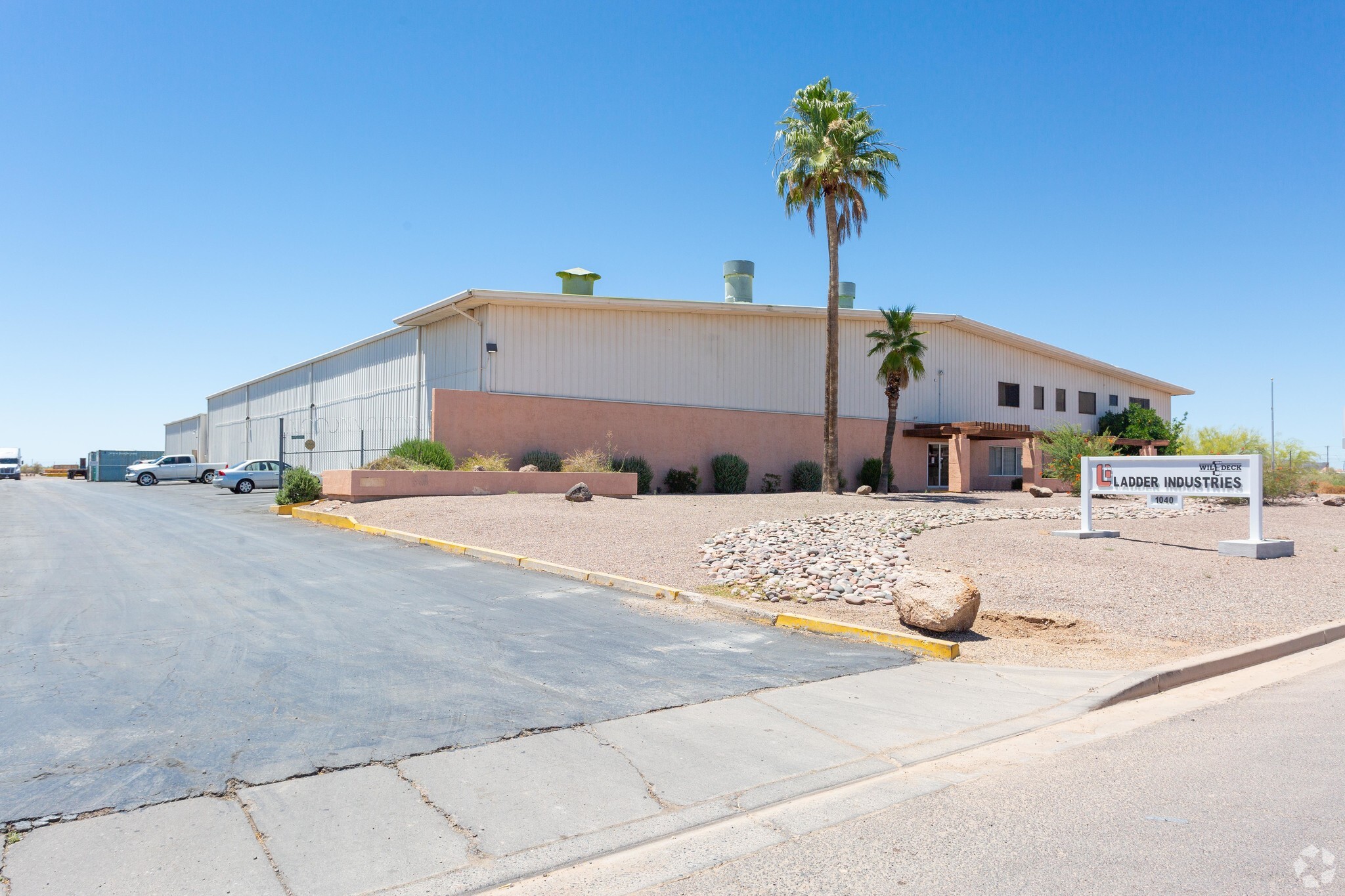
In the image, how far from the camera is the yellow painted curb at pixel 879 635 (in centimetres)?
795

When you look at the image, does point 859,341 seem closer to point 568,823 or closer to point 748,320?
point 748,320

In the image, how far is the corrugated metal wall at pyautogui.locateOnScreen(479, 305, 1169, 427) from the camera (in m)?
26.7

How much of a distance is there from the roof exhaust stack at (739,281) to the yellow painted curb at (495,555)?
21.9m

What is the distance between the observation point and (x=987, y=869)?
3.86 m

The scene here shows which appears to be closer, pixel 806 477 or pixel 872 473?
pixel 806 477

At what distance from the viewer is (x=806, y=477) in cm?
3136

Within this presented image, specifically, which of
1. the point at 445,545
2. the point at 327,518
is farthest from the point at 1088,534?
the point at 327,518

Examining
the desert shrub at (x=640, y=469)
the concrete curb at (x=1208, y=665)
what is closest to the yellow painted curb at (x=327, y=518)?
the desert shrub at (x=640, y=469)

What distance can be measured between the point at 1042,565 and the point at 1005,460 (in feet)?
93.4

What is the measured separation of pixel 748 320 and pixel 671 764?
1065 inches

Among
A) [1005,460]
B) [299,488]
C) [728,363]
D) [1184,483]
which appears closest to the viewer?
[1184,483]

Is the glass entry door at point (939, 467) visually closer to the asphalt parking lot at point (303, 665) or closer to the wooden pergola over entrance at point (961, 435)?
the wooden pergola over entrance at point (961, 435)

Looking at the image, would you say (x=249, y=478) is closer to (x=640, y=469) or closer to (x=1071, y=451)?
(x=640, y=469)

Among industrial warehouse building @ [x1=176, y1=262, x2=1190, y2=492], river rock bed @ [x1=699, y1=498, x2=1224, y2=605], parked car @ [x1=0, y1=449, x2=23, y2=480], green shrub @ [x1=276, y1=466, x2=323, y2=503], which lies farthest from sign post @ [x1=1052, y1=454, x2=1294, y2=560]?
parked car @ [x1=0, y1=449, x2=23, y2=480]
